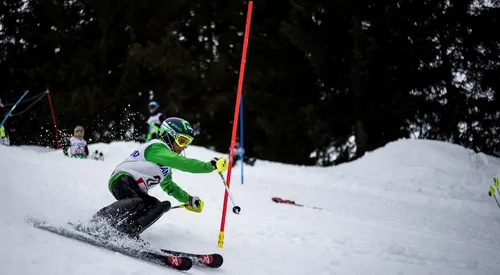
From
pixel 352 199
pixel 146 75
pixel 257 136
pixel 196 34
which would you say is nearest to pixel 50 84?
pixel 146 75

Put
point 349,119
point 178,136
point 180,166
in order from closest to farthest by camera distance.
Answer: point 180,166
point 178,136
point 349,119

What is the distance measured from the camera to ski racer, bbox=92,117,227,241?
4262 mm

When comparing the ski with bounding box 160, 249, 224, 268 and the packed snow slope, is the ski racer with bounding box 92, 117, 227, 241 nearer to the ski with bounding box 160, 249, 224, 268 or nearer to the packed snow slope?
the packed snow slope

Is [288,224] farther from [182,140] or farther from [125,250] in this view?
[125,250]

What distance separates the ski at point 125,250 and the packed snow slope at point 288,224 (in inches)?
3.5

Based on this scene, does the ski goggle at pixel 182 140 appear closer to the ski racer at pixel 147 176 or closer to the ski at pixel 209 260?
the ski racer at pixel 147 176

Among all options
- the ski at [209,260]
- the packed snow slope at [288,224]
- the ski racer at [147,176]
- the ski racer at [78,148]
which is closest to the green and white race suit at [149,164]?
the ski racer at [147,176]

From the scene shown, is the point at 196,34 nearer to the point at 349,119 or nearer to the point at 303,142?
the point at 303,142

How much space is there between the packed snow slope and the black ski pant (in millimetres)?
424

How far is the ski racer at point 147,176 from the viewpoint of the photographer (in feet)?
14.0

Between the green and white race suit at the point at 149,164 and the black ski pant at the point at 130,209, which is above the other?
the green and white race suit at the point at 149,164

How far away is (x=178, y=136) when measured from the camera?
452cm

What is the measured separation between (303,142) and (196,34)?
25.7ft

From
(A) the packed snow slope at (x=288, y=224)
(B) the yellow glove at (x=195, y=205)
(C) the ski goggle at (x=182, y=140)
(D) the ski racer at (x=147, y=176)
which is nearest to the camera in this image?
(A) the packed snow slope at (x=288, y=224)
